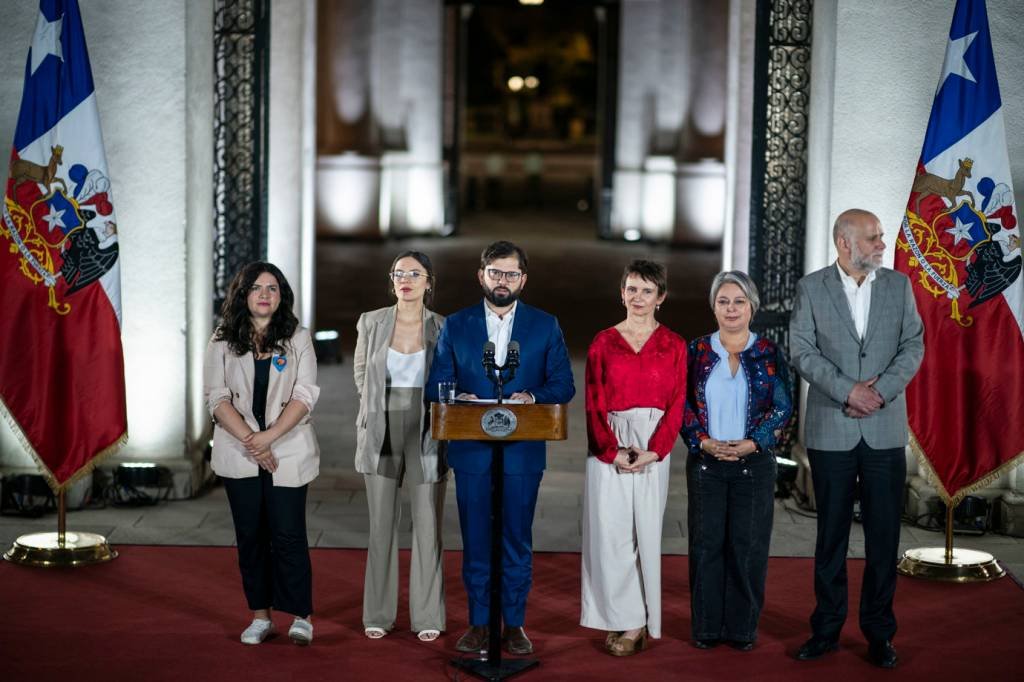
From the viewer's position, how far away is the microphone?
6.36 metres

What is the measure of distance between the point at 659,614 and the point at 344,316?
34.6ft

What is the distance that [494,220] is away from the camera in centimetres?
3241

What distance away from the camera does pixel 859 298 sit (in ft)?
22.4

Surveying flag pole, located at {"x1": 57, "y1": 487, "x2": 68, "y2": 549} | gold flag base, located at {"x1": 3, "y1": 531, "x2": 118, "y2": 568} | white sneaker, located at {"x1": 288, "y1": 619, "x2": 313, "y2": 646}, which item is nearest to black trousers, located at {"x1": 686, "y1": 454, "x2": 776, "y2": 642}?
white sneaker, located at {"x1": 288, "y1": 619, "x2": 313, "y2": 646}

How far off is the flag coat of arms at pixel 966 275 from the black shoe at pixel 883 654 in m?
1.66

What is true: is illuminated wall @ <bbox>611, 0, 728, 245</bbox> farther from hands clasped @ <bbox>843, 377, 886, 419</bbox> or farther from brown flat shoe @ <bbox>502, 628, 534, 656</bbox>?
brown flat shoe @ <bbox>502, 628, 534, 656</bbox>

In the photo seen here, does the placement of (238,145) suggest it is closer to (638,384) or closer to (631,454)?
(638,384)

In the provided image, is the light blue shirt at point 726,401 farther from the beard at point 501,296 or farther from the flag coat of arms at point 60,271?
the flag coat of arms at point 60,271

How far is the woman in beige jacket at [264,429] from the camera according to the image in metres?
6.77

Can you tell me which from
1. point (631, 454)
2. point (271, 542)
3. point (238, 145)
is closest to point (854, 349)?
point (631, 454)

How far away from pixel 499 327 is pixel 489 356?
37cm

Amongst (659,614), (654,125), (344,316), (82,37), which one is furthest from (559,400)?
(654,125)

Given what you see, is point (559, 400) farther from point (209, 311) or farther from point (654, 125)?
point (654, 125)

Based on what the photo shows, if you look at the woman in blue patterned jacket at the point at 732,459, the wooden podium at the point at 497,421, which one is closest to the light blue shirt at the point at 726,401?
the woman in blue patterned jacket at the point at 732,459
